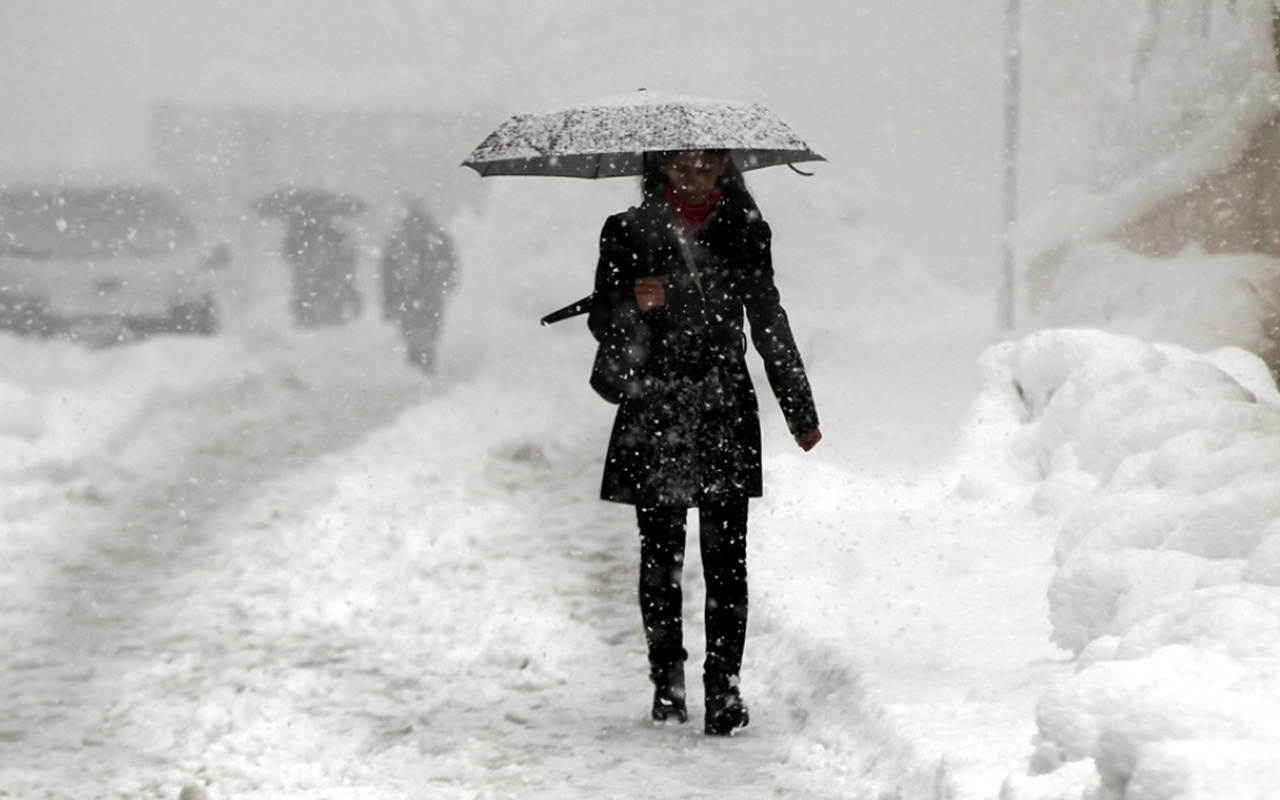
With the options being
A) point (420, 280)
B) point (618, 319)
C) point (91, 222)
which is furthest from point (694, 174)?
point (91, 222)

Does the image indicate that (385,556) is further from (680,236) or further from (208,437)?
(208,437)

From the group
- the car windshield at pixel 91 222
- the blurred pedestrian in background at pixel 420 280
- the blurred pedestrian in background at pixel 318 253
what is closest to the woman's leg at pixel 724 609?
the blurred pedestrian in background at pixel 420 280

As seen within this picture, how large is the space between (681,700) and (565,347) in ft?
50.3

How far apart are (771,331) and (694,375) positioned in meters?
0.29

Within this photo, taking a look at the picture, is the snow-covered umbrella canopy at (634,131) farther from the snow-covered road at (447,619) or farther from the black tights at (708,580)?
the snow-covered road at (447,619)

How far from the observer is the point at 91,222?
70.5 feet

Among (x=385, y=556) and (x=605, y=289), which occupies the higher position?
(x=605, y=289)

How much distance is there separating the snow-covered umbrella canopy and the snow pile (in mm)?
1725

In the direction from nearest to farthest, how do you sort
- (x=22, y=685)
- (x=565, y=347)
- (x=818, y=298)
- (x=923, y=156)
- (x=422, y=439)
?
(x=22, y=685) < (x=422, y=439) < (x=565, y=347) < (x=818, y=298) < (x=923, y=156)

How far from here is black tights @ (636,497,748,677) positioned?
183 inches

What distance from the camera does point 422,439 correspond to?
12.4m

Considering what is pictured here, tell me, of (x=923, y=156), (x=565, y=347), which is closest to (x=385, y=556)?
(x=565, y=347)

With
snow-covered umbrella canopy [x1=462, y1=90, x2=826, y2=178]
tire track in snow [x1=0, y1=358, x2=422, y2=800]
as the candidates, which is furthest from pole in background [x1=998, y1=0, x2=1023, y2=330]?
snow-covered umbrella canopy [x1=462, y1=90, x2=826, y2=178]

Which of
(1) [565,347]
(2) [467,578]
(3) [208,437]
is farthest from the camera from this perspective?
(1) [565,347]
